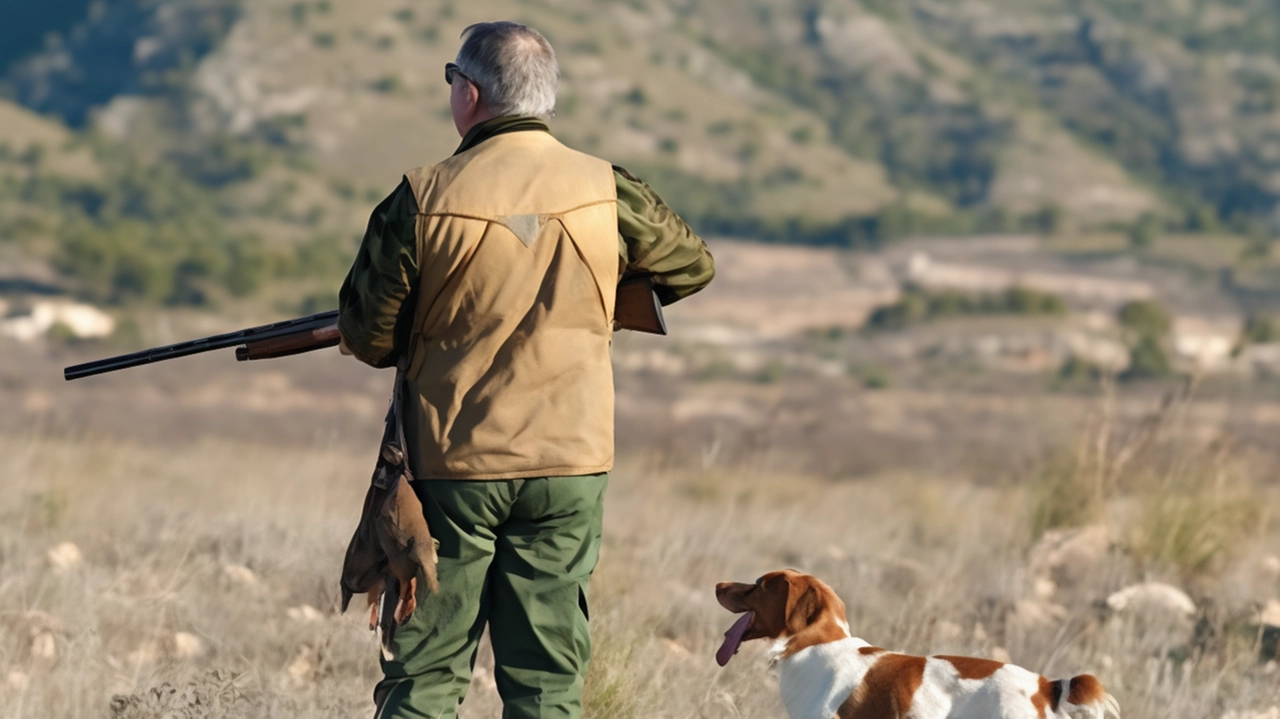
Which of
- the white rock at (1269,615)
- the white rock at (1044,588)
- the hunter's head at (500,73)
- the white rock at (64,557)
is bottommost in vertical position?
the white rock at (1269,615)

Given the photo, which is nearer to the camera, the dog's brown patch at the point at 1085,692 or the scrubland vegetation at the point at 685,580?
the dog's brown patch at the point at 1085,692

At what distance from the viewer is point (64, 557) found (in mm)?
6988

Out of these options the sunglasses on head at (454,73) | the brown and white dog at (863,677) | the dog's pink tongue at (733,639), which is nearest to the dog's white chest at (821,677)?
the brown and white dog at (863,677)

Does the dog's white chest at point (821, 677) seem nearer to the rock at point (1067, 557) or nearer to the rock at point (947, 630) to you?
the rock at point (947, 630)

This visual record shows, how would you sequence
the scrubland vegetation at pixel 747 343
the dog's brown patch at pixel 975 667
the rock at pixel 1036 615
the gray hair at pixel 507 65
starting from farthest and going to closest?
the rock at pixel 1036 615, the scrubland vegetation at pixel 747 343, the dog's brown patch at pixel 975 667, the gray hair at pixel 507 65

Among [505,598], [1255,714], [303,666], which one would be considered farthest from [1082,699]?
[303,666]

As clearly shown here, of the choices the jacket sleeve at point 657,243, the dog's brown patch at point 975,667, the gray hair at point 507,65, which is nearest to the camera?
the gray hair at point 507,65

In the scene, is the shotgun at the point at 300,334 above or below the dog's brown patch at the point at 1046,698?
above

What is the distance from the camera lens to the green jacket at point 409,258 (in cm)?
381

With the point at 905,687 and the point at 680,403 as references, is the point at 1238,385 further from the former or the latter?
the point at 905,687

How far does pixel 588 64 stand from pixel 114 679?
302 feet

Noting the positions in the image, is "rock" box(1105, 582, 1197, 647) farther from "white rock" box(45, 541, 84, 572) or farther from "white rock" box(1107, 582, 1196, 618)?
"white rock" box(45, 541, 84, 572)

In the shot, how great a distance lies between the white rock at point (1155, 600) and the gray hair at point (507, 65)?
14.3 feet

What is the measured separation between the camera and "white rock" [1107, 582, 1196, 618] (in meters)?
7.36
